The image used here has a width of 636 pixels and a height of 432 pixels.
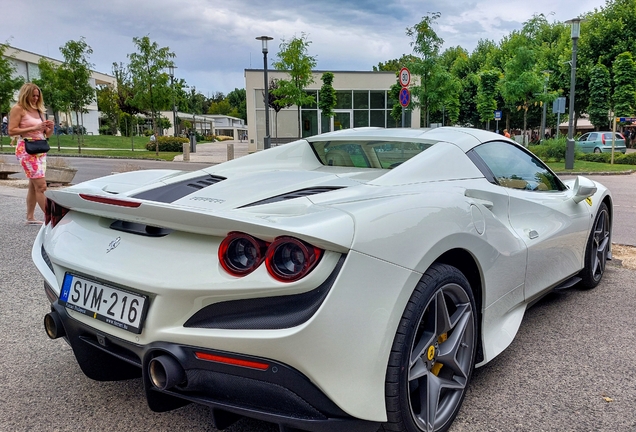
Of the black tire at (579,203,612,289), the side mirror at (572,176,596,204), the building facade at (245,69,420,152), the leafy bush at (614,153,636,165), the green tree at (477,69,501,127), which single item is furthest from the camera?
the building facade at (245,69,420,152)

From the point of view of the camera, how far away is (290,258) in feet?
5.37

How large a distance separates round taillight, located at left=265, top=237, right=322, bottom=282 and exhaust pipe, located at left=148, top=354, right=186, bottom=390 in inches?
17.8

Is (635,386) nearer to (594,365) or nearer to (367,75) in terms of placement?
(594,365)

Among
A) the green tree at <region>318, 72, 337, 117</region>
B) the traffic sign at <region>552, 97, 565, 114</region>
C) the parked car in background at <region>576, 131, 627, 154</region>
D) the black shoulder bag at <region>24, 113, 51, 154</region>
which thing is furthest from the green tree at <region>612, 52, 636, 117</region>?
the black shoulder bag at <region>24, 113, 51, 154</region>

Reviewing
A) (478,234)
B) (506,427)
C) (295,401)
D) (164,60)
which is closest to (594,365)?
(506,427)

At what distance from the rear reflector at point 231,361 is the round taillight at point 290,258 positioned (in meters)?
0.28

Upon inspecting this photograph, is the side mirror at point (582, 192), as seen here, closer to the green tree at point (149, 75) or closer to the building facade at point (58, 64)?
the green tree at point (149, 75)

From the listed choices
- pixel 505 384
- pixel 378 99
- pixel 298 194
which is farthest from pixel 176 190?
pixel 378 99

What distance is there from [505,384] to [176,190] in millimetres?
1892

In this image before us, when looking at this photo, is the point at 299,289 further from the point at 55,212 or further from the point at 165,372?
the point at 55,212

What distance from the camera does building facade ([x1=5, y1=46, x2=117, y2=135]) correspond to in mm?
50722

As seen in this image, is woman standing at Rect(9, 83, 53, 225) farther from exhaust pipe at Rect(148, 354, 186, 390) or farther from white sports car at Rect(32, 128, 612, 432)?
exhaust pipe at Rect(148, 354, 186, 390)

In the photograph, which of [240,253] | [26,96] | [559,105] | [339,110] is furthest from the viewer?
[339,110]

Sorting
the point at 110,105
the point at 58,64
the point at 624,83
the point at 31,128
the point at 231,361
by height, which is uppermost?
the point at 58,64
